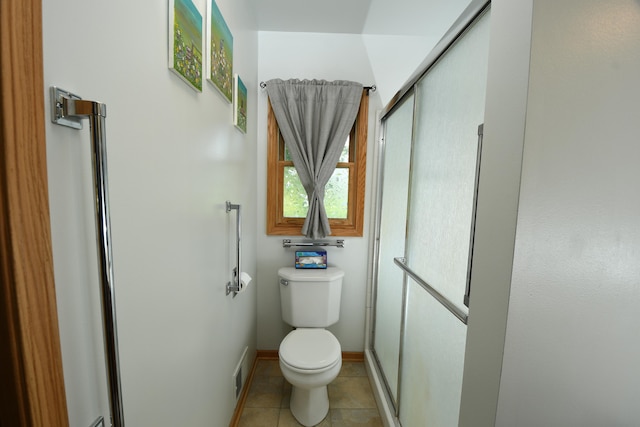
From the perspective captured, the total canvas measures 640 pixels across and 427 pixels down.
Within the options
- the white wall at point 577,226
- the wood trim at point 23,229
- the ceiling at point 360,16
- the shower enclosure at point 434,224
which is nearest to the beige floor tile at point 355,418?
the shower enclosure at point 434,224

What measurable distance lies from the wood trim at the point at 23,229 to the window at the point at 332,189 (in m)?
1.71

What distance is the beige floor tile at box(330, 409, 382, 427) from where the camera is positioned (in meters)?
1.61

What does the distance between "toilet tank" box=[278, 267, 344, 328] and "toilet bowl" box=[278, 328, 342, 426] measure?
0.55ft

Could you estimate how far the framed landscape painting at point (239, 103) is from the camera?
1.40 metres

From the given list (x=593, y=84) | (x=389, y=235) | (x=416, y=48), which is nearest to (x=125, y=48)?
(x=593, y=84)

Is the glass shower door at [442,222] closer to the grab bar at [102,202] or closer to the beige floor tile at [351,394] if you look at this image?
the beige floor tile at [351,394]

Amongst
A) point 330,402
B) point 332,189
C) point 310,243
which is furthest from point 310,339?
point 332,189

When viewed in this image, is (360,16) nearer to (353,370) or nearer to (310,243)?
(310,243)

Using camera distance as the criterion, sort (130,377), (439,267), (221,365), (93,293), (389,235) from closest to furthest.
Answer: (93,293) → (130,377) → (439,267) → (221,365) → (389,235)

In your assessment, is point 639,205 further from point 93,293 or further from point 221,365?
point 221,365

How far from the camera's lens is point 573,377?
62 cm

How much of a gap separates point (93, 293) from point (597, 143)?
1093 millimetres

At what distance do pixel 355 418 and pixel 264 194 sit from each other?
1635 millimetres

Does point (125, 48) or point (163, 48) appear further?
point (163, 48)
